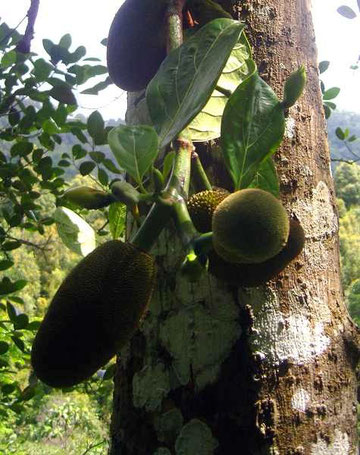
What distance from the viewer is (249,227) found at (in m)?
0.43

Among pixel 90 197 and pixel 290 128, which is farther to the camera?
pixel 290 128

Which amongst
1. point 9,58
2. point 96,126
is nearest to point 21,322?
point 96,126

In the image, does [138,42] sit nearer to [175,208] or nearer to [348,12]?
[175,208]

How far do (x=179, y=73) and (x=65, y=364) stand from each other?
0.97 feet

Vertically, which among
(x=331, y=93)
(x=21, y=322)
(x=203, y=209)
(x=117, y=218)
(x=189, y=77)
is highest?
(x=189, y=77)

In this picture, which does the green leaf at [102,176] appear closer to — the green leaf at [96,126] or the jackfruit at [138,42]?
the green leaf at [96,126]

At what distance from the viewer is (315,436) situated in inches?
21.1

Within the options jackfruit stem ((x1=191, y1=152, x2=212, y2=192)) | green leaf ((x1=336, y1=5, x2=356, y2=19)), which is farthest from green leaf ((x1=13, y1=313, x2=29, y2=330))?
green leaf ((x1=336, y1=5, x2=356, y2=19))

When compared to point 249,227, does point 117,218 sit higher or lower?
lower

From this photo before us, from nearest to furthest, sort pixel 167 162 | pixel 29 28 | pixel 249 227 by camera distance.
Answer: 1. pixel 249 227
2. pixel 167 162
3. pixel 29 28

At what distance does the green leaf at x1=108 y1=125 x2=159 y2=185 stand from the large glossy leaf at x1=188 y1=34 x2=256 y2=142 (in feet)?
0.57

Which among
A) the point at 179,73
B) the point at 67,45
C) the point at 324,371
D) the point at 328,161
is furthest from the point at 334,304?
the point at 67,45

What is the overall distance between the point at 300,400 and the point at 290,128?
347 millimetres

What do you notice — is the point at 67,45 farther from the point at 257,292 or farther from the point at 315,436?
the point at 315,436
